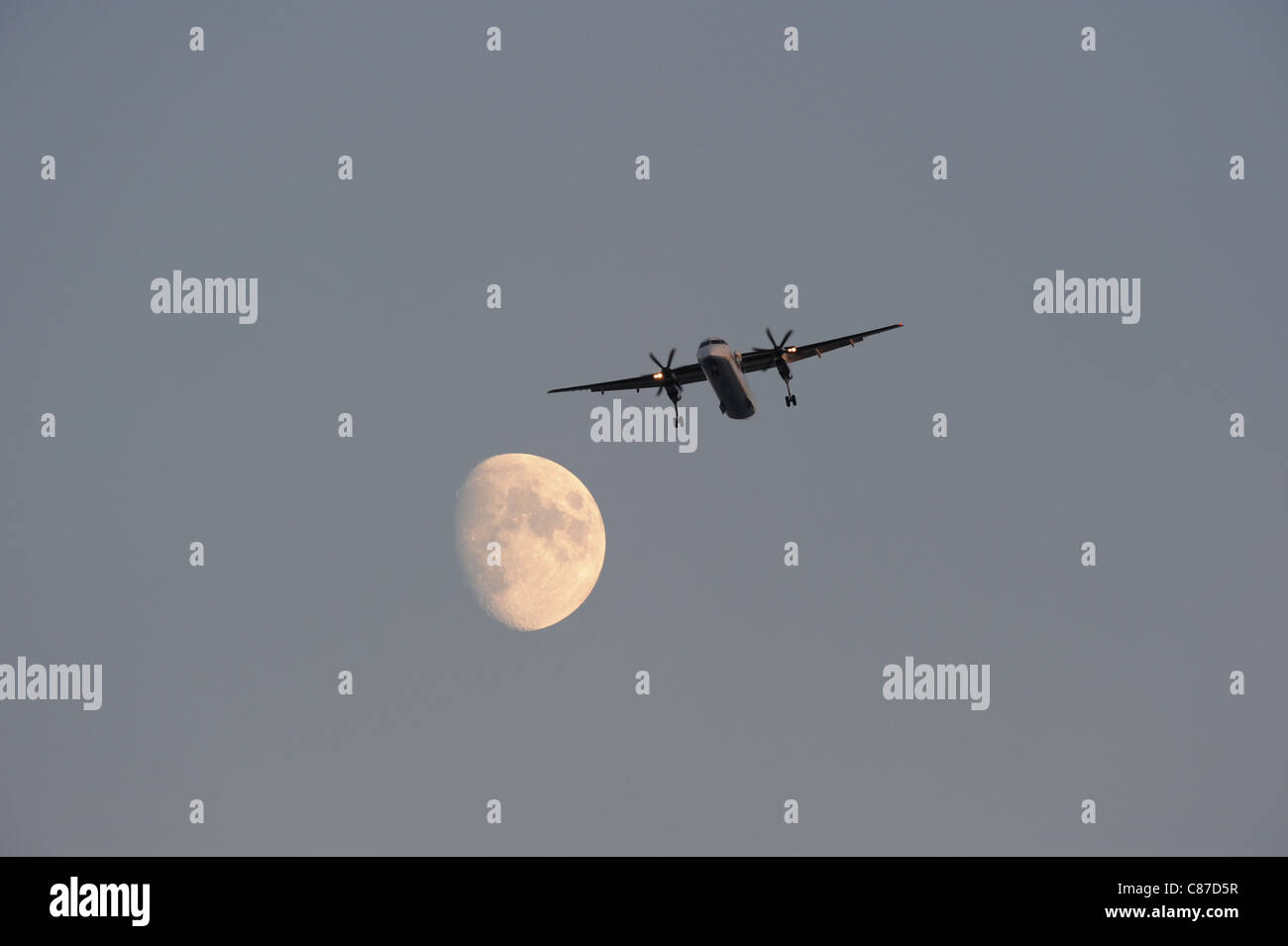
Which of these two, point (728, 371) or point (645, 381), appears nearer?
point (728, 371)

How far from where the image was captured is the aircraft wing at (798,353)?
72.5 meters

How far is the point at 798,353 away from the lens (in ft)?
243

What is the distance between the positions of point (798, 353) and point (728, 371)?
1062 centimetres

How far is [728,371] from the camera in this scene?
6450 centimetres

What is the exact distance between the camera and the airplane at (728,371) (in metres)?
64.7

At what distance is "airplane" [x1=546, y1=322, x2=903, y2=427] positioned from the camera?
64.7m

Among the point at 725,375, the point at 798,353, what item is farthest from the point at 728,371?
the point at 798,353

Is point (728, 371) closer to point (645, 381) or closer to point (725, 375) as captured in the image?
point (725, 375)

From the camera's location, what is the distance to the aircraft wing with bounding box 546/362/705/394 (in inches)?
2879

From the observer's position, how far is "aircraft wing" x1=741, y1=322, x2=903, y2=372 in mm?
72500

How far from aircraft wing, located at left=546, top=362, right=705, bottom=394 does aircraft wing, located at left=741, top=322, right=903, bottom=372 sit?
2.65 meters
